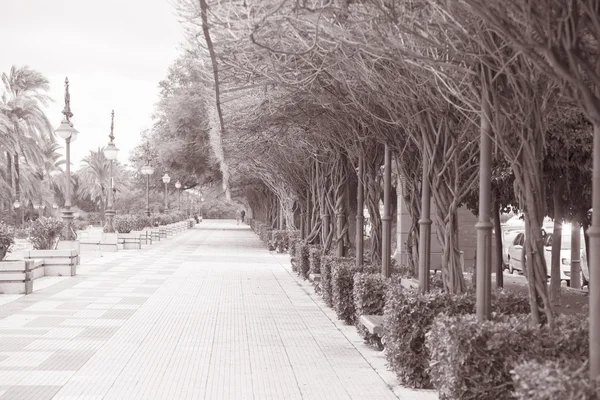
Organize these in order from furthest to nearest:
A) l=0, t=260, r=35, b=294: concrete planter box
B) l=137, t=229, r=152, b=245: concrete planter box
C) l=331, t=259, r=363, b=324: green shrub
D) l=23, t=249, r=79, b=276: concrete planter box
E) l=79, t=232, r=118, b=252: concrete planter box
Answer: l=137, t=229, r=152, b=245: concrete planter box < l=79, t=232, r=118, b=252: concrete planter box < l=23, t=249, r=79, b=276: concrete planter box < l=0, t=260, r=35, b=294: concrete planter box < l=331, t=259, r=363, b=324: green shrub

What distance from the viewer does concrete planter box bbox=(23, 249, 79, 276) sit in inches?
748

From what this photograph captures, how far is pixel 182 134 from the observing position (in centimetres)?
3434

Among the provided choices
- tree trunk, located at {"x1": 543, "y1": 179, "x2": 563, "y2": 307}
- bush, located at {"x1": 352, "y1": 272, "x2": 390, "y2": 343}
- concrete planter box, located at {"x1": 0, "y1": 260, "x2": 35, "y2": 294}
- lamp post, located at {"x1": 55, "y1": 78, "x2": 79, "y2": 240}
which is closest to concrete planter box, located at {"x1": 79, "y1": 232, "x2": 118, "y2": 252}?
lamp post, located at {"x1": 55, "y1": 78, "x2": 79, "y2": 240}

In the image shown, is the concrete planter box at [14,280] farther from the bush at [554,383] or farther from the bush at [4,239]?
the bush at [554,383]

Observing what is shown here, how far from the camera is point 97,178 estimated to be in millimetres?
77438

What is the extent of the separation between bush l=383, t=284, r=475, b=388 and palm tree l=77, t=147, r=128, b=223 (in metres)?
68.7

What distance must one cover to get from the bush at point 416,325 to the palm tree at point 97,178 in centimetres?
6872

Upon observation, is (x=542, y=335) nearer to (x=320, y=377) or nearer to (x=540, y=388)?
(x=540, y=388)

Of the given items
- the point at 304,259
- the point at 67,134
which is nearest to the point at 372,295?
the point at 304,259

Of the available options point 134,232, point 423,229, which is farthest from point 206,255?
point 423,229

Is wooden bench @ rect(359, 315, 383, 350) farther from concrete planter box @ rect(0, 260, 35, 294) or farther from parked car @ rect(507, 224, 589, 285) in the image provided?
parked car @ rect(507, 224, 589, 285)

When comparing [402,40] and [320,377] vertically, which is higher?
[402,40]

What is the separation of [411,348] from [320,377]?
104 centimetres

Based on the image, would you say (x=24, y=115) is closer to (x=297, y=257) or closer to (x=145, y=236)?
(x=145, y=236)
